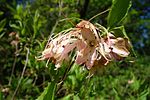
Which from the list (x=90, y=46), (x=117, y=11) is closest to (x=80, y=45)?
(x=90, y=46)

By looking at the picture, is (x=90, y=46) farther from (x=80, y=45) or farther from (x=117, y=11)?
(x=117, y=11)

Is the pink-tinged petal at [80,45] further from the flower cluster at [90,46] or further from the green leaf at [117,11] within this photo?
the green leaf at [117,11]

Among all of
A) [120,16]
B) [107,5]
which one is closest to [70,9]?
[107,5]

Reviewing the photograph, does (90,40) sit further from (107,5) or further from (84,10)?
(107,5)

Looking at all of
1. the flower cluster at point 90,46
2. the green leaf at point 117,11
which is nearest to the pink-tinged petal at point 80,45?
the flower cluster at point 90,46

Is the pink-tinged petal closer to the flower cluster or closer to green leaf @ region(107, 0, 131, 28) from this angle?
the flower cluster
